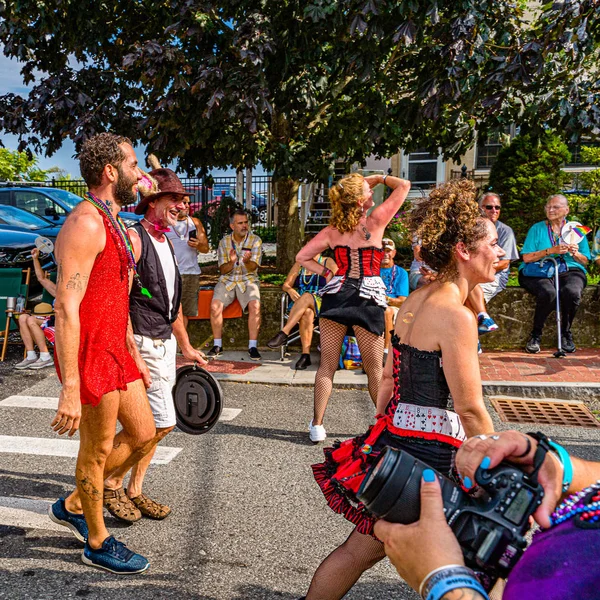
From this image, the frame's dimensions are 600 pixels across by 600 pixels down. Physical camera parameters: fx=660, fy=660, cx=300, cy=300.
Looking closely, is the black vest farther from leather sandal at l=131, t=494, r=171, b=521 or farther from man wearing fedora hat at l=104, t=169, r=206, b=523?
leather sandal at l=131, t=494, r=171, b=521

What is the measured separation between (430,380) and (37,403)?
5.22 metres

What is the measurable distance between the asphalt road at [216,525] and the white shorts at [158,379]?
637mm

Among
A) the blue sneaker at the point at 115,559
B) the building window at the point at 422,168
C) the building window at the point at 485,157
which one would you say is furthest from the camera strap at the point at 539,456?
the building window at the point at 422,168

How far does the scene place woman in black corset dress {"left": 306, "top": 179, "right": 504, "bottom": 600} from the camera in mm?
2391

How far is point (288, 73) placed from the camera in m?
8.75

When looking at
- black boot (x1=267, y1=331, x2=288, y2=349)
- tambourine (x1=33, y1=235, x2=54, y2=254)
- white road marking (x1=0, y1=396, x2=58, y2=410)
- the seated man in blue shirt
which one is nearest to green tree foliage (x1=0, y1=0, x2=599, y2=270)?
tambourine (x1=33, y1=235, x2=54, y2=254)

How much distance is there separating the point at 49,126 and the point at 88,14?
1644mm

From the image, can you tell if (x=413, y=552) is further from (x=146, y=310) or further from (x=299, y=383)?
(x=299, y=383)

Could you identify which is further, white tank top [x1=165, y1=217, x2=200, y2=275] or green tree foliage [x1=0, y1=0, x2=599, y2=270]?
white tank top [x1=165, y1=217, x2=200, y2=275]

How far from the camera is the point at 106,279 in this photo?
10.6 ft

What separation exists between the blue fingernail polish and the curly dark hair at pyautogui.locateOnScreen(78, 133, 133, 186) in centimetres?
241

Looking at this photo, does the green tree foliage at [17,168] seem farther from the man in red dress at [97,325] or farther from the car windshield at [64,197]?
the man in red dress at [97,325]

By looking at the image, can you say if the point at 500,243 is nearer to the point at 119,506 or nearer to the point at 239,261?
the point at 239,261

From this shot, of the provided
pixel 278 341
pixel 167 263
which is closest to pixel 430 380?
pixel 167 263
